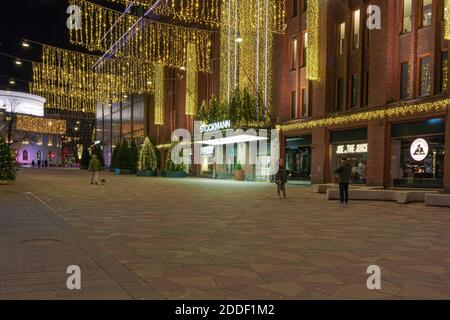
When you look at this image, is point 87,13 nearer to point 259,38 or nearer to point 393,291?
point 259,38

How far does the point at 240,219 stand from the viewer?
39.1 ft

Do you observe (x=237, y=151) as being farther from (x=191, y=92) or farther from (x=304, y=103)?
(x=304, y=103)

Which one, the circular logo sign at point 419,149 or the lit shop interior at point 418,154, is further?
the circular logo sign at point 419,149

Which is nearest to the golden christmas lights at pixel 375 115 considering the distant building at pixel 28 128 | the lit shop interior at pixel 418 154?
the lit shop interior at pixel 418 154

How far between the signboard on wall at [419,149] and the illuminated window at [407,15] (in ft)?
21.2

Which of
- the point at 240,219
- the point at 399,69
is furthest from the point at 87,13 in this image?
the point at 399,69

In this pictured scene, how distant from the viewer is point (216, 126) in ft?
124

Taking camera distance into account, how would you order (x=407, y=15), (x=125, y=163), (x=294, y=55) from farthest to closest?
(x=125, y=163) < (x=294, y=55) < (x=407, y=15)

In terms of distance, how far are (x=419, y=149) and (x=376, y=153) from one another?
107 inches

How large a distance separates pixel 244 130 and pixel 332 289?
29.8 metres

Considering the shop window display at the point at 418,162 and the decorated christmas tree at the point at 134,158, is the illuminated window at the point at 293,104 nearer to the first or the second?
the shop window display at the point at 418,162

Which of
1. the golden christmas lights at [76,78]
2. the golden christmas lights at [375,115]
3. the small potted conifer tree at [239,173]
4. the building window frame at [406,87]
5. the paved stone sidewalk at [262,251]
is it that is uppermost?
the golden christmas lights at [76,78]

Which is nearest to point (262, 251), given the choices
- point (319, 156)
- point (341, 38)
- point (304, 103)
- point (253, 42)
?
point (319, 156)

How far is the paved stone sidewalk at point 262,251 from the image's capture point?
17.7 feet
